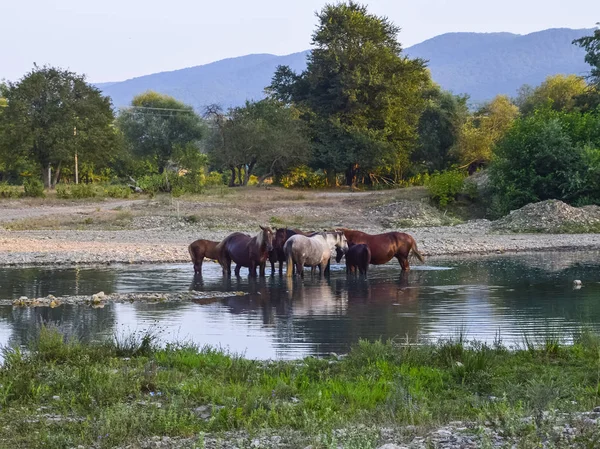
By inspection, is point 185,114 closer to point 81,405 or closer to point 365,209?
point 365,209

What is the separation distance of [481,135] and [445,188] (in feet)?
68.2

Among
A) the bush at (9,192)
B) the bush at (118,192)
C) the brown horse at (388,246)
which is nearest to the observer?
the brown horse at (388,246)

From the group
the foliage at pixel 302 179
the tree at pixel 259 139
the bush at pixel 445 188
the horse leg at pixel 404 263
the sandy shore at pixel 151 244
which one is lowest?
the horse leg at pixel 404 263

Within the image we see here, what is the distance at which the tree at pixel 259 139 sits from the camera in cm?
5919

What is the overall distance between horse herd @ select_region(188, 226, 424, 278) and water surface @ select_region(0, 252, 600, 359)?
460 millimetres

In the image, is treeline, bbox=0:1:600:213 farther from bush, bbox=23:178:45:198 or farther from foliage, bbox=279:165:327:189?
bush, bbox=23:178:45:198

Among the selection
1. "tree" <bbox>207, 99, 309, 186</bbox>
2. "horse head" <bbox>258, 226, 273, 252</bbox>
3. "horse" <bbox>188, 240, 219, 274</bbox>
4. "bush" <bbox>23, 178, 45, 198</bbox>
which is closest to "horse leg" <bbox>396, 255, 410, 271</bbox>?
"horse head" <bbox>258, 226, 273, 252</bbox>

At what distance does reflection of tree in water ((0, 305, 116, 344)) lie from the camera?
12.9 metres

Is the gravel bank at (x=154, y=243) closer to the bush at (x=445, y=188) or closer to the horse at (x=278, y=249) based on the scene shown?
the horse at (x=278, y=249)

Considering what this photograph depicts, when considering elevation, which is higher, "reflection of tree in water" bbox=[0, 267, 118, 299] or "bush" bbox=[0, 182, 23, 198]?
"bush" bbox=[0, 182, 23, 198]

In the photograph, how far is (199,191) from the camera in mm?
53281

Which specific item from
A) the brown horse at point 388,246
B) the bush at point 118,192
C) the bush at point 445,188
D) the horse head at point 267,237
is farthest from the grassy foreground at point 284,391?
the bush at point 118,192

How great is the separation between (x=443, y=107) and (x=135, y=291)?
57.4 m

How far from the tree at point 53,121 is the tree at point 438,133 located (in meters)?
25.3
